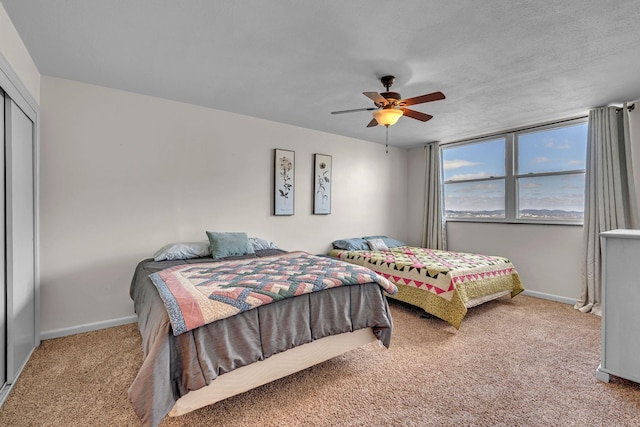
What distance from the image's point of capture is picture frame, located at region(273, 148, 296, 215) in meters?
3.91

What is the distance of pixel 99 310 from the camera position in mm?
2803

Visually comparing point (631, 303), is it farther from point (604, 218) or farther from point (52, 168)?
point (52, 168)

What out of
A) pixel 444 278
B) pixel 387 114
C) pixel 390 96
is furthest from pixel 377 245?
pixel 390 96

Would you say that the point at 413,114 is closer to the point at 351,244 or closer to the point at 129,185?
the point at 351,244

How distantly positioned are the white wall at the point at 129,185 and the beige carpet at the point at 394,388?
57 centimetres

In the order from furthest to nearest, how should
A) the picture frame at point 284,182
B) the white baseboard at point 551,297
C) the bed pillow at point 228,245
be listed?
the picture frame at point 284,182, the white baseboard at point 551,297, the bed pillow at point 228,245

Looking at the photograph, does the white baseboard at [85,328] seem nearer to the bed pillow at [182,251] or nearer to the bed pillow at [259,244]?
the bed pillow at [182,251]

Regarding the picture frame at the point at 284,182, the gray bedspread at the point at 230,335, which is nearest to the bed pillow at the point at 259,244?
the picture frame at the point at 284,182

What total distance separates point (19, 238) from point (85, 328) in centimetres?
112

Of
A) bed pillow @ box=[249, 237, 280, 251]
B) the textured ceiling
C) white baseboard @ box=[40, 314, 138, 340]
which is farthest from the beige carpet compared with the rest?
the textured ceiling

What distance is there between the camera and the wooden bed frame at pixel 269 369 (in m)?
1.49

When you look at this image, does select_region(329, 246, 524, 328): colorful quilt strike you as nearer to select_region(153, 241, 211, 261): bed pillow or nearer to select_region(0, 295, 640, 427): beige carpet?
select_region(0, 295, 640, 427): beige carpet

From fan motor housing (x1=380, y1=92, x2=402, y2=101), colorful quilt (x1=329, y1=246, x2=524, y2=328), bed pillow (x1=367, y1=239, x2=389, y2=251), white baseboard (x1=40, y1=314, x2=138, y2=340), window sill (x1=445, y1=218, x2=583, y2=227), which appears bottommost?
white baseboard (x1=40, y1=314, x2=138, y2=340)

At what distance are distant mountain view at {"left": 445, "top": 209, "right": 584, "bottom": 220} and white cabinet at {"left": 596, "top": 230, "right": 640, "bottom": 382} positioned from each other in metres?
2.06
